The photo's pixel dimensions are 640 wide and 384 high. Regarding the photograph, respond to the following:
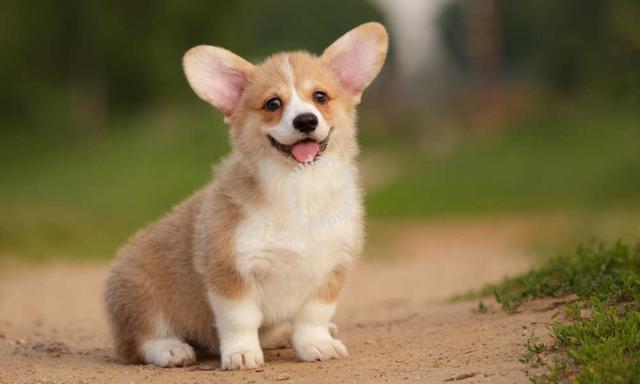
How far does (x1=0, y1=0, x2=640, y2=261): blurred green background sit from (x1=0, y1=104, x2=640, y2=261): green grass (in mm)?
56

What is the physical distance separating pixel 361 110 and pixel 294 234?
79.5 ft

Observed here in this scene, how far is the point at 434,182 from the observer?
20.0 meters

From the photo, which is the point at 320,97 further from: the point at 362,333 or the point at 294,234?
the point at 362,333

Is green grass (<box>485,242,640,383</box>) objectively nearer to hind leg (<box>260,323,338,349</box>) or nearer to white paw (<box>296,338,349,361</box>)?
white paw (<box>296,338,349,361</box>)

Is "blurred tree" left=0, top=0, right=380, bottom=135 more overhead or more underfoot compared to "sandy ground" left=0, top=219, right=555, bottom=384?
more overhead

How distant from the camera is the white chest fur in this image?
4.71 meters

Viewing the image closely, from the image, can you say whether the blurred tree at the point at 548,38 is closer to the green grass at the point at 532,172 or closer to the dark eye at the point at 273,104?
the green grass at the point at 532,172

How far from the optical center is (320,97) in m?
4.94

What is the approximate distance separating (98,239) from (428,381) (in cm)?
981

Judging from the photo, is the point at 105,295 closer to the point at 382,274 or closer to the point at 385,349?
the point at 385,349

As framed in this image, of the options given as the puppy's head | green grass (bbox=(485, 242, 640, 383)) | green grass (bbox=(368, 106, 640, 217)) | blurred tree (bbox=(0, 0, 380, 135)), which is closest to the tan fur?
the puppy's head

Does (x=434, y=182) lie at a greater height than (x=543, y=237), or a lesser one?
greater

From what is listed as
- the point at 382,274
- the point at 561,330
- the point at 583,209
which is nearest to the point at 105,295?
the point at 561,330

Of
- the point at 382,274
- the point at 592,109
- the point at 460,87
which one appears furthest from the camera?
the point at 460,87
